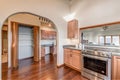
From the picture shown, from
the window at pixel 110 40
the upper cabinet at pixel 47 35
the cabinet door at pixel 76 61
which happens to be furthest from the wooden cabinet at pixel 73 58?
the upper cabinet at pixel 47 35

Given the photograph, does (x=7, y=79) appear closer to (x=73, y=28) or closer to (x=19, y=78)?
(x=19, y=78)

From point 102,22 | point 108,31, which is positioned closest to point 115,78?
point 108,31

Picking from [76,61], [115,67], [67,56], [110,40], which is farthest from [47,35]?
[115,67]

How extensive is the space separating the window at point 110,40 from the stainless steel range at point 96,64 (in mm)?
588

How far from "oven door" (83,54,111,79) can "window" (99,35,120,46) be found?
0.84 m

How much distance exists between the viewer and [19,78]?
2.89m

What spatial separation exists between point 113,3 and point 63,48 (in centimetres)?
266

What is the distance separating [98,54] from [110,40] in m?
0.83

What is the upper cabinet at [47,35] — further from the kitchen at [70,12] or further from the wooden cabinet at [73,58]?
the wooden cabinet at [73,58]

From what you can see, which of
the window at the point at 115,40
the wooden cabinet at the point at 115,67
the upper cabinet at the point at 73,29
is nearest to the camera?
the wooden cabinet at the point at 115,67

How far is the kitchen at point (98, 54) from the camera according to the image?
2400 mm

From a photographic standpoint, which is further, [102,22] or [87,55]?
[102,22]

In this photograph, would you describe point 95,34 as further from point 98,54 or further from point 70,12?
point 70,12

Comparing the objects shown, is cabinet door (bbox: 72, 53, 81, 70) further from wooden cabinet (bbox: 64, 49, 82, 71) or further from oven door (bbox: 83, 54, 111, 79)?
oven door (bbox: 83, 54, 111, 79)
